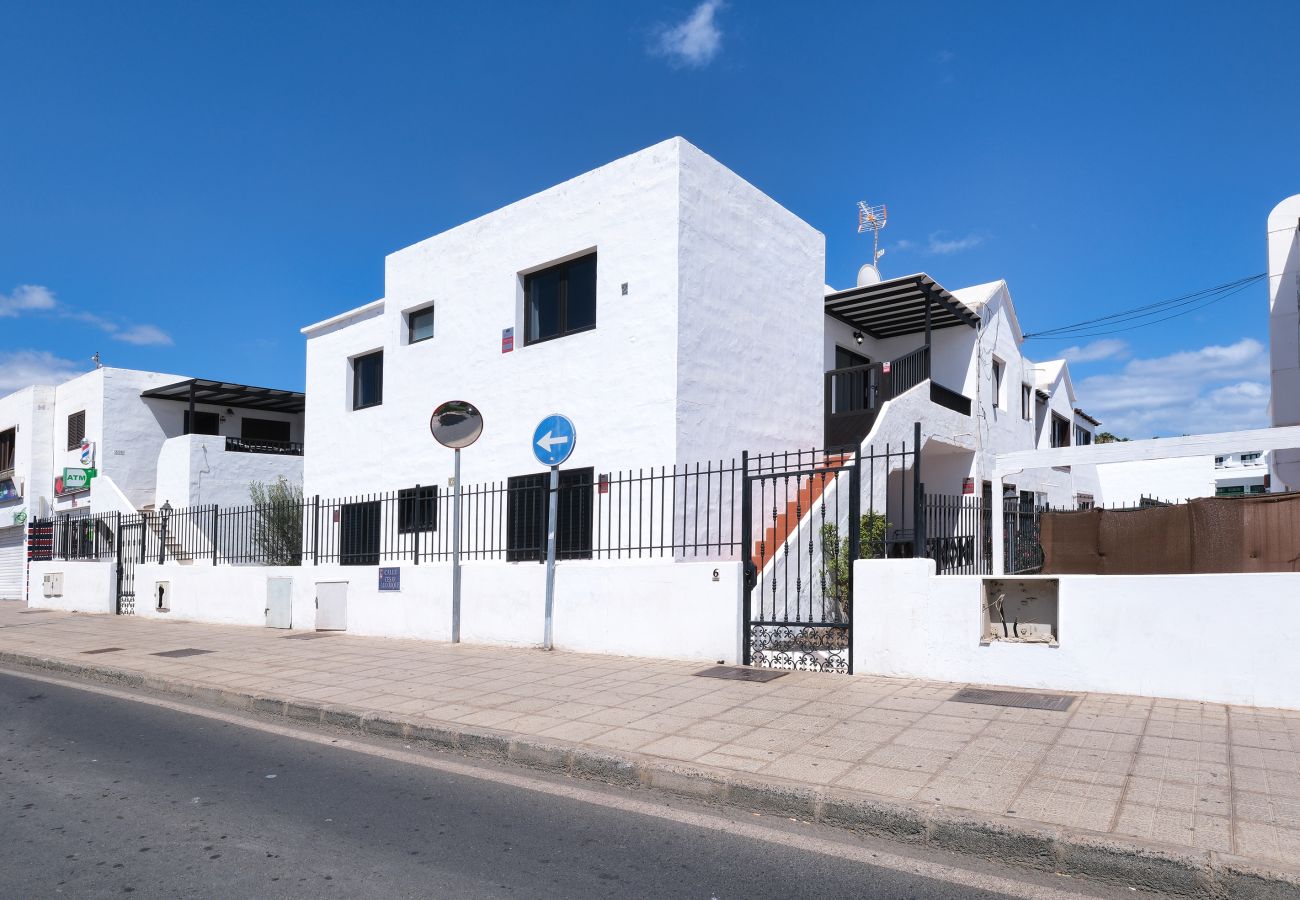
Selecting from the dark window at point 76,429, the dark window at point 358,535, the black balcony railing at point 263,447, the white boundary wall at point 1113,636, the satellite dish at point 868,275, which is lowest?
the white boundary wall at point 1113,636

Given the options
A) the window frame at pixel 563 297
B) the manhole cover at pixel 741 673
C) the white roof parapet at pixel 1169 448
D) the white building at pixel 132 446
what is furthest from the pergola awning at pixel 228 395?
the white roof parapet at pixel 1169 448

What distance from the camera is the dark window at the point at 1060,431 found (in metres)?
28.6

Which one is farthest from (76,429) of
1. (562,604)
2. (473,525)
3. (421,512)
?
(562,604)

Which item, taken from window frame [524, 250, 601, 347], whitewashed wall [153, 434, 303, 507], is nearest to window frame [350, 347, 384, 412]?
window frame [524, 250, 601, 347]

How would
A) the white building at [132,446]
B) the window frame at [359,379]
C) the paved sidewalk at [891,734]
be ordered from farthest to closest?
the white building at [132,446] → the window frame at [359,379] → the paved sidewalk at [891,734]

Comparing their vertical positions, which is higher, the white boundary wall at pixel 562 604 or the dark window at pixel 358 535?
the dark window at pixel 358 535

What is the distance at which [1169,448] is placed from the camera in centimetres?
864

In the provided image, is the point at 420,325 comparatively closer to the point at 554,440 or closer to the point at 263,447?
the point at 554,440

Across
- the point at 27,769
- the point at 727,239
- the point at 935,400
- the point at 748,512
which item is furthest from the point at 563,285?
the point at 27,769

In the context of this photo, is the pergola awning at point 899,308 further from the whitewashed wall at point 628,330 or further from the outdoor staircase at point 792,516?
the outdoor staircase at point 792,516

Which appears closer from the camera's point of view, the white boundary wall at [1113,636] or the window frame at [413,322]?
→ the white boundary wall at [1113,636]

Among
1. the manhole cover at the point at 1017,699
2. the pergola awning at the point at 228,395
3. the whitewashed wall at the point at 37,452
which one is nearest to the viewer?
Result: the manhole cover at the point at 1017,699

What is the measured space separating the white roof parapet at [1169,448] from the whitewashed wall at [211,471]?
20.3 metres

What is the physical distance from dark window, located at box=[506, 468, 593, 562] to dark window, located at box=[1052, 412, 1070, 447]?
19.9 m
